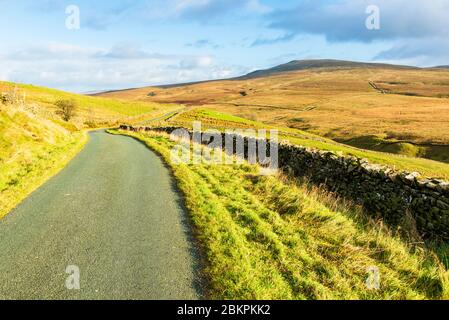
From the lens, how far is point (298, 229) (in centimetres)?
1001

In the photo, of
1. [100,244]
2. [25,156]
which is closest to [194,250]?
[100,244]

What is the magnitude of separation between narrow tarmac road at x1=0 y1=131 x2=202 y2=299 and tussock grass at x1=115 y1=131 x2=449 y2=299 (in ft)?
2.06

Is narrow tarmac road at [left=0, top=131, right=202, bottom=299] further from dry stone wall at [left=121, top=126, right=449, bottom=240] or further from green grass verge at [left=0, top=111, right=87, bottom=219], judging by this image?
dry stone wall at [left=121, top=126, right=449, bottom=240]

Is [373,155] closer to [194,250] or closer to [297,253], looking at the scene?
[297,253]

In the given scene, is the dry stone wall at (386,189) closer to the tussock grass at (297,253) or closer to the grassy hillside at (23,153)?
the tussock grass at (297,253)

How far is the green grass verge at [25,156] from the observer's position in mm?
13416

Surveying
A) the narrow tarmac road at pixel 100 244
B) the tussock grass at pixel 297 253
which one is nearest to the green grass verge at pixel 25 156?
the narrow tarmac road at pixel 100 244

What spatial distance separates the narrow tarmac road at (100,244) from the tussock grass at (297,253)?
2.06 ft

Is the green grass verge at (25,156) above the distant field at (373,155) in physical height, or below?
above

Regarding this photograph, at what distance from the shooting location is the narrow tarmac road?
6.72 meters

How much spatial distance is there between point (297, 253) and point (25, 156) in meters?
17.9

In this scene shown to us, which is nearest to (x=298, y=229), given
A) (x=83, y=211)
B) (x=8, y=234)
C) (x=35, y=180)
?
(x=83, y=211)

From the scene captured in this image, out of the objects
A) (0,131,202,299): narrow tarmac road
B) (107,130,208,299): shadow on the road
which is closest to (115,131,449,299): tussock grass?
(107,130,208,299): shadow on the road
